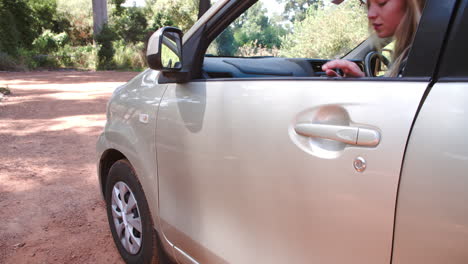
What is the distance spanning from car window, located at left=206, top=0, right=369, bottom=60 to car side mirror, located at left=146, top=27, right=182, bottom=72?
0.19m

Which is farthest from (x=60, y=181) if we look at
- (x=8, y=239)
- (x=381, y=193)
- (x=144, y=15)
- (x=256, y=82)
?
(x=144, y=15)

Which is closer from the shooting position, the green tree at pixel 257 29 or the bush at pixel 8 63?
the green tree at pixel 257 29

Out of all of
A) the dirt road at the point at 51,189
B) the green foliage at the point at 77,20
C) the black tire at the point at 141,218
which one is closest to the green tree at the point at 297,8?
the black tire at the point at 141,218

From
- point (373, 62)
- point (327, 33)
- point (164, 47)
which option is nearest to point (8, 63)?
point (164, 47)

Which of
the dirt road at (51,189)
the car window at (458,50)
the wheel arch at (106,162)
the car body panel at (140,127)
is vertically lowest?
the dirt road at (51,189)

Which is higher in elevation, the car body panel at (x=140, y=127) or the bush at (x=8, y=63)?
the car body panel at (x=140, y=127)

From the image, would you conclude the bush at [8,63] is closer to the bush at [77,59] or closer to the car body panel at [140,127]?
the bush at [77,59]

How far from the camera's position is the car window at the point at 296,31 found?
1937 mm

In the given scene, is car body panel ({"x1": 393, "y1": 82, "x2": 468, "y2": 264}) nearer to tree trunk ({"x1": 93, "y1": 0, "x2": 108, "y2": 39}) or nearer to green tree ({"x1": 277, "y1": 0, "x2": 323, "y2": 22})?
green tree ({"x1": 277, "y1": 0, "x2": 323, "y2": 22})

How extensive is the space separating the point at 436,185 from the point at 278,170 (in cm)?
55

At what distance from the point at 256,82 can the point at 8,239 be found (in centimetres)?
268

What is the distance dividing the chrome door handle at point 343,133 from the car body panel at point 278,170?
0.02 m

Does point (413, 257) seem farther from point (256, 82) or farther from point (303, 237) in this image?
point (256, 82)

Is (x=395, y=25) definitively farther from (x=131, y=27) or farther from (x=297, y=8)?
(x=131, y=27)
